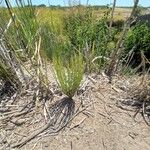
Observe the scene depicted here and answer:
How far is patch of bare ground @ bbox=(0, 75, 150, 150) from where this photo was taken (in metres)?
2.88

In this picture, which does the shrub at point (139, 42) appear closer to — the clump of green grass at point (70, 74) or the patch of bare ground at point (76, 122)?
the patch of bare ground at point (76, 122)

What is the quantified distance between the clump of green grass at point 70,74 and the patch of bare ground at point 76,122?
126 mm

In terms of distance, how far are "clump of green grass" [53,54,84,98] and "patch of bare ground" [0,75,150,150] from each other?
0.41ft

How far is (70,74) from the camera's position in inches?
126

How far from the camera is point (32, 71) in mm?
3846

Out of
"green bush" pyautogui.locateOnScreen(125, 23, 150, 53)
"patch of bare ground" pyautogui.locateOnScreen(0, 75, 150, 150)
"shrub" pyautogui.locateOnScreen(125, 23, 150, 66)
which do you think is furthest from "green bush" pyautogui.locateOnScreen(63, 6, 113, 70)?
"green bush" pyautogui.locateOnScreen(125, 23, 150, 53)

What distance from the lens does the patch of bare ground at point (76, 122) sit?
288 centimetres

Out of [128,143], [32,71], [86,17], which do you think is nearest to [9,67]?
[32,71]

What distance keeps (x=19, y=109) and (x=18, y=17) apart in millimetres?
979

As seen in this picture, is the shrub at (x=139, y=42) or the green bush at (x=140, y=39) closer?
the shrub at (x=139, y=42)

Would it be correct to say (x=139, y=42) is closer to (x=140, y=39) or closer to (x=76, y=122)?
(x=140, y=39)

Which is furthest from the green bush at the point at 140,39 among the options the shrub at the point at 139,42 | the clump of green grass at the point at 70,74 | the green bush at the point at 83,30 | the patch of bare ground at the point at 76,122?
the clump of green grass at the point at 70,74

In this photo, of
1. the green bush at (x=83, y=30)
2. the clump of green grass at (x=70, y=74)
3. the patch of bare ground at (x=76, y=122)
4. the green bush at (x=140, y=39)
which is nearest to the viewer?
the patch of bare ground at (x=76, y=122)

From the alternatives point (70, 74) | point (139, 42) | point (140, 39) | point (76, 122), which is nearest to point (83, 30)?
point (70, 74)
